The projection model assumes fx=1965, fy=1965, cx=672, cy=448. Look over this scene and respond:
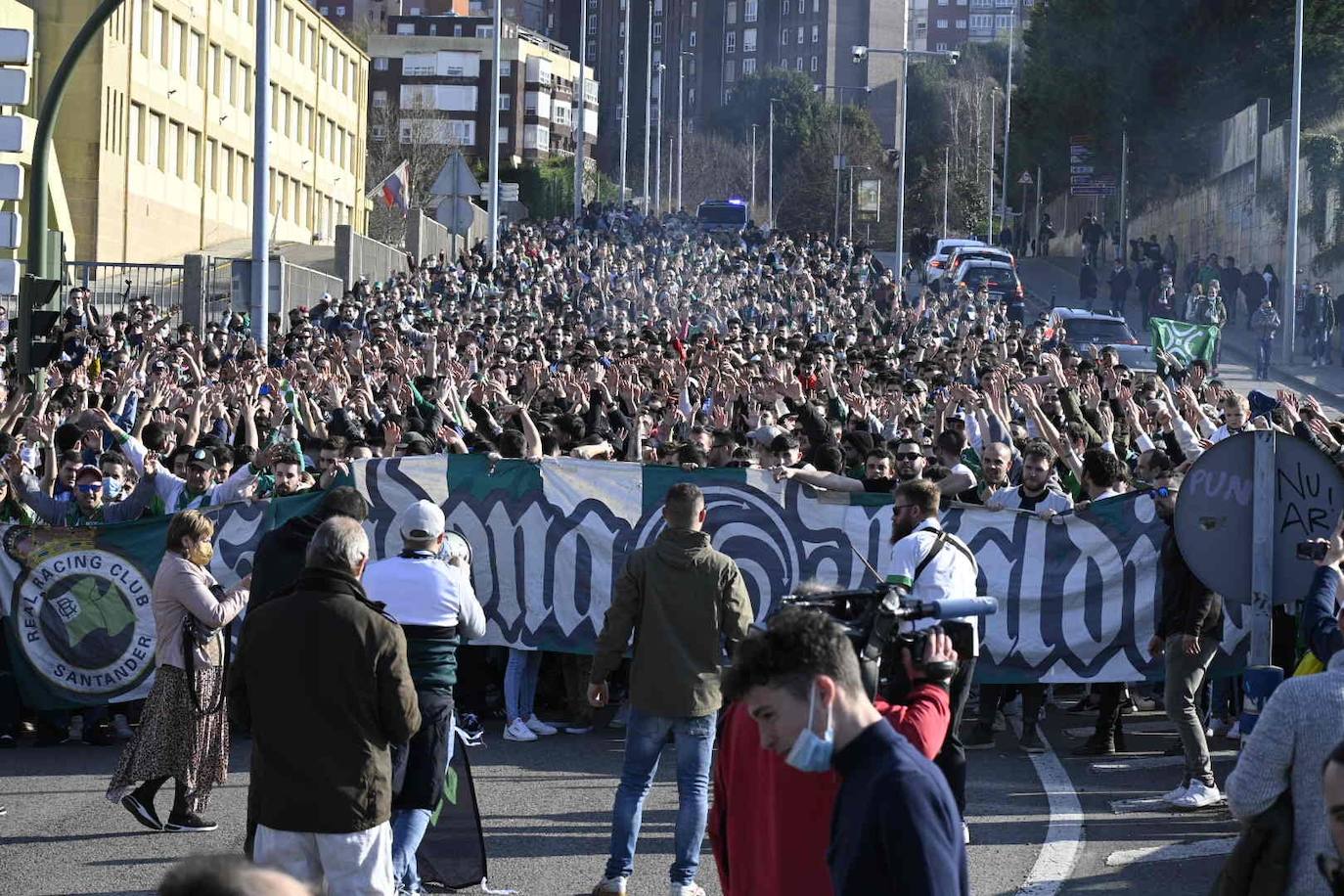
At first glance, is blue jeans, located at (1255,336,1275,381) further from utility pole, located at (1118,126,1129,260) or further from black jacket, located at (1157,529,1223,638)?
black jacket, located at (1157,529,1223,638)

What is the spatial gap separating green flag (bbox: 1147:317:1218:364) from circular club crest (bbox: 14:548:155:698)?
56.9 ft

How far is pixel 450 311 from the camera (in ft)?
116

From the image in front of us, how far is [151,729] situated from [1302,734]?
18.4ft

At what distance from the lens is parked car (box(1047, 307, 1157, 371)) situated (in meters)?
33.2

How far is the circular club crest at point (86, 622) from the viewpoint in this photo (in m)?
11.3

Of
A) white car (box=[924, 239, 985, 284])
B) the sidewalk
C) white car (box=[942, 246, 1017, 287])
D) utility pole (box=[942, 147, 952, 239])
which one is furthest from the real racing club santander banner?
utility pole (box=[942, 147, 952, 239])

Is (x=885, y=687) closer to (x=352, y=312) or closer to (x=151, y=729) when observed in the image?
(x=151, y=729)

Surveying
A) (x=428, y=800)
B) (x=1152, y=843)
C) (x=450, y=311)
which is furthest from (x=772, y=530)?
(x=450, y=311)

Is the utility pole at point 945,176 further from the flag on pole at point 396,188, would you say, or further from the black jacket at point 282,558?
the black jacket at point 282,558

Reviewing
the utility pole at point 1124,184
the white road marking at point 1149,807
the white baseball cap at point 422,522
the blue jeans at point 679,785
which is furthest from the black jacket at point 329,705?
the utility pole at point 1124,184

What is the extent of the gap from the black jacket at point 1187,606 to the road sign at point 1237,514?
1.70 meters

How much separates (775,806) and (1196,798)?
5.25 m

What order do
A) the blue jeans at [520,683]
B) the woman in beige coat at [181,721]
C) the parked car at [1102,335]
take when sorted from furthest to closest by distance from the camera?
1. the parked car at [1102,335]
2. the blue jeans at [520,683]
3. the woman in beige coat at [181,721]

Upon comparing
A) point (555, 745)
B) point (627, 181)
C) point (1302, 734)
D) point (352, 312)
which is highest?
point (627, 181)
